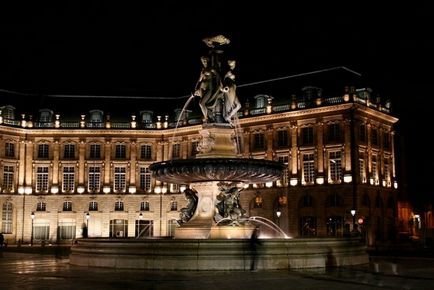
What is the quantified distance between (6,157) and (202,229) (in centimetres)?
5682

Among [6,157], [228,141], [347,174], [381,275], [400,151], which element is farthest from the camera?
[400,151]

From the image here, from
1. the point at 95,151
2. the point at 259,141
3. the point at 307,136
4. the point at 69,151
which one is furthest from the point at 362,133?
the point at 69,151

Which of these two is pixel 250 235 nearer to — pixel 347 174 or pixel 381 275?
pixel 381 275

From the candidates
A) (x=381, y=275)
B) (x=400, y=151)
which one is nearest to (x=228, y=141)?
(x=381, y=275)

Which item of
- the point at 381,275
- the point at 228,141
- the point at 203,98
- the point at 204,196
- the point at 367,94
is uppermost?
the point at 367,94

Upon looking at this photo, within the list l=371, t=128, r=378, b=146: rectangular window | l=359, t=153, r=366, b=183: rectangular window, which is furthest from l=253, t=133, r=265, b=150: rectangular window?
l=371, t=128, r=378, b=146: rectangular window

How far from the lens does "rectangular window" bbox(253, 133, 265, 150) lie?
243 ft

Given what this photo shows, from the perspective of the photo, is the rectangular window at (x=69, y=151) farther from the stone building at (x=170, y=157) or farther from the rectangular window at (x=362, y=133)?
the rectangular window at (x=362, y=133)

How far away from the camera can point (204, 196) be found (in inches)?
1021

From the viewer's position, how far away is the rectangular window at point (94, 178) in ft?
259

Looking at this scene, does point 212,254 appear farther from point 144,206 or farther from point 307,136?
point 144,206

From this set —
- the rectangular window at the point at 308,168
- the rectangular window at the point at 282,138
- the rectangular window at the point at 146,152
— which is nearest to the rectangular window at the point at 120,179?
the rectangular window at the point at 146,152

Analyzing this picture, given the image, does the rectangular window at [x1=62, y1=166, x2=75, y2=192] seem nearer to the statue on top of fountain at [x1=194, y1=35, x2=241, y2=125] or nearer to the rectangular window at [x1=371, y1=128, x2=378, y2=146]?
the rectangular window at [x1=371, y1=128, x2=378, y2=146]

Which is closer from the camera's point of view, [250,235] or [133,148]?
[250,235]
